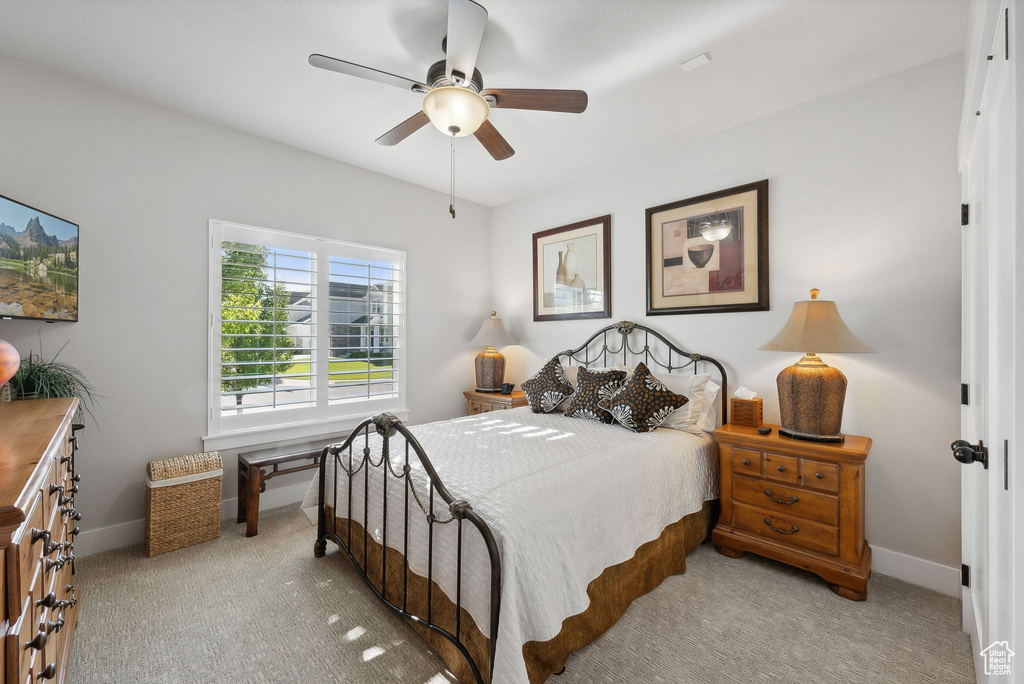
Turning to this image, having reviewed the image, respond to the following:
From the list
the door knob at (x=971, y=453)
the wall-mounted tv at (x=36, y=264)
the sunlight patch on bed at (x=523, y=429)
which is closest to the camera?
the door knob at (x=971, y=453)

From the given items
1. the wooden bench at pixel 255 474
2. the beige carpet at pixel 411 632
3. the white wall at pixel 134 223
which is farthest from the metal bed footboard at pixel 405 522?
the white wall at pixel 134 223

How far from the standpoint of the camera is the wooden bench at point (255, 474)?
287 centimetres

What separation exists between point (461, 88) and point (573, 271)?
2350 mm

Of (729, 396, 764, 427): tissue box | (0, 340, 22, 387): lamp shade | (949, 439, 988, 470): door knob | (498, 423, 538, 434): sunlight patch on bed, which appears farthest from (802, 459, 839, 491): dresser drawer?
(0, 340, 22, 387): lamp shade

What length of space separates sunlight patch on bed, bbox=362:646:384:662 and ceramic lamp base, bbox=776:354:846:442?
7.75 feet

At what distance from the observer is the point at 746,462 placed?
2531 mm

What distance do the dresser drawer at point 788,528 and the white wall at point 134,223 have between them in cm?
324

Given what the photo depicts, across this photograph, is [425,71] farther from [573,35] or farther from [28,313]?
[28,313]

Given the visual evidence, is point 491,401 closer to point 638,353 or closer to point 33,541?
point 638,353

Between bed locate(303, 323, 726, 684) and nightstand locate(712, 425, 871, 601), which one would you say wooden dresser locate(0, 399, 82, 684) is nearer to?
bed locate(303, 323, 726, 684)

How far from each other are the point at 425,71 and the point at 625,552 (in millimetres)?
2670

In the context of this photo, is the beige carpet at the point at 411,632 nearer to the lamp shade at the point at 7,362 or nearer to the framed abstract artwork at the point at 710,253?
the lamp shade at the point at 7,362

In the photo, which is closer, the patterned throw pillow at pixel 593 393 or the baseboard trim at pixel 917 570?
the baseboard trim at pixel 917 570
